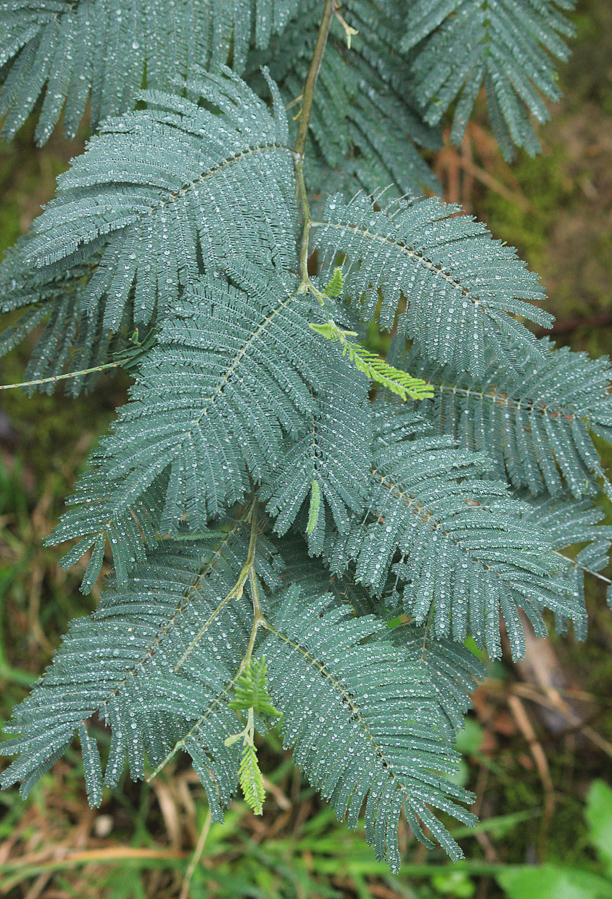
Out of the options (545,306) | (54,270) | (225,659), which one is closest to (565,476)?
(225,659)

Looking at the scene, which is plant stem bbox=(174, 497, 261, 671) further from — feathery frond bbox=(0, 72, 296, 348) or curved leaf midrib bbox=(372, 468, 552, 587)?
feathery frond bbox=(0, 72, 296, 348)

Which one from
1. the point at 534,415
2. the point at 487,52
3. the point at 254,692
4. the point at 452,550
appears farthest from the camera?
the point at 487,52

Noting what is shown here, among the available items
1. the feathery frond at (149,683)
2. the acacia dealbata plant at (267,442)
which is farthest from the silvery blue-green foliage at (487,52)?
the feathery frond at (149,683)

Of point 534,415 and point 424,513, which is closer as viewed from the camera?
point 424,513

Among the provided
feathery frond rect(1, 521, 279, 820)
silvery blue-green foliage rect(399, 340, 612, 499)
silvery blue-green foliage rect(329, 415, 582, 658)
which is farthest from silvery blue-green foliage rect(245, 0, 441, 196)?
feathery frond rect(1, 521, 279, 820)

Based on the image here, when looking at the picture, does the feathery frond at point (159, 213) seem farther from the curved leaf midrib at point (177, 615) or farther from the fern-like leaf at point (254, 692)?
the fern-like leaf at point (254, 692)

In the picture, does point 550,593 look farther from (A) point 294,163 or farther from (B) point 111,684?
(A) point 294,163

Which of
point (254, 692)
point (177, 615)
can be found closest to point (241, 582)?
point (177, 615)

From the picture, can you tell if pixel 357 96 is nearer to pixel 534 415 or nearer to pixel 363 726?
pixel 534 415
